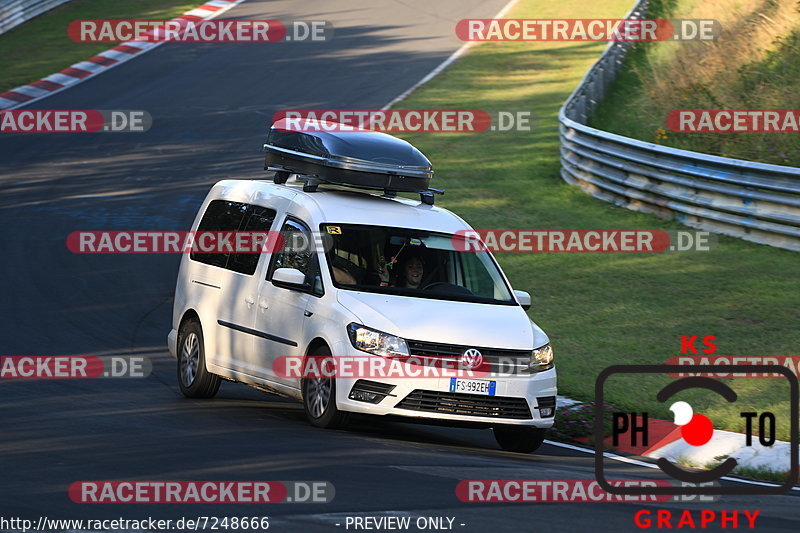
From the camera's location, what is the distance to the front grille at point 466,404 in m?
9.92

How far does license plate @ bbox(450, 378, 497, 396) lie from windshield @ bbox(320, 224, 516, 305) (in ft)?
3.17

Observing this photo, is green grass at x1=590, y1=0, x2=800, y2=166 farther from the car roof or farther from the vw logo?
the vw logo

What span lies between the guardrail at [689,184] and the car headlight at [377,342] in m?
9.56

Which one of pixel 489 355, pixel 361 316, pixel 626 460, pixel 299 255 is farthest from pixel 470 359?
pixel 299 255

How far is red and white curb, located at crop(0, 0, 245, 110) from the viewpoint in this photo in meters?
31.9

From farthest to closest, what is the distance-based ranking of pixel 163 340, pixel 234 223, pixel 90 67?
pixel 90 67 < pixel 163 340 < pixel 234 223

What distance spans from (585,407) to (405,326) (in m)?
2.54

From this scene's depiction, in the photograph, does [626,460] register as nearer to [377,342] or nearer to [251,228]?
[377,342]

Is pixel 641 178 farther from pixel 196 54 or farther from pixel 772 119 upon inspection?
pixel 196 54

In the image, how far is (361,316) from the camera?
1015cm

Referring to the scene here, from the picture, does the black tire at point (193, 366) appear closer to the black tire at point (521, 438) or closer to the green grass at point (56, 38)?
the black tire at point (521, 438)

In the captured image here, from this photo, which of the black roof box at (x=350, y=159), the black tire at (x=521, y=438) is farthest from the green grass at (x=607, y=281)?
the black roof box at (x=350, y=159)

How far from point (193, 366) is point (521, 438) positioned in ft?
11.6

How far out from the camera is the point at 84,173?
82.9 feet
